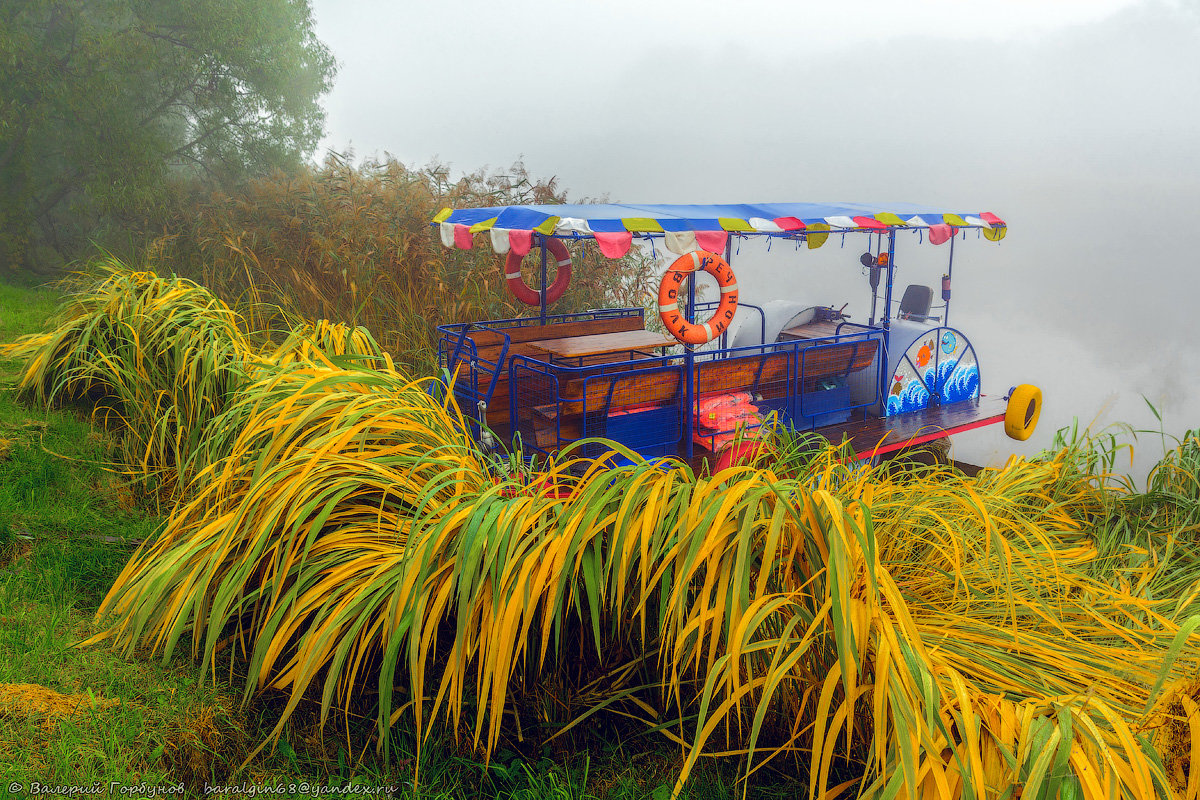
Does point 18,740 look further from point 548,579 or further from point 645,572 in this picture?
point 645,572

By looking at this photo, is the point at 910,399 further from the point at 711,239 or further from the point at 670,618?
the point at 670,618

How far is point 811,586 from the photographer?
8.91 ft

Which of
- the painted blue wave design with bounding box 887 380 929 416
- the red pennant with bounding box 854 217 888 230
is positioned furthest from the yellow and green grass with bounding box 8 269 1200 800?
the painted blue wave design with bounding box 887 380 929 416

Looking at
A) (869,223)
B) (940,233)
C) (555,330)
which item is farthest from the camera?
(940,233)

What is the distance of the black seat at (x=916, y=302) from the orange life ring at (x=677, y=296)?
12.1ft

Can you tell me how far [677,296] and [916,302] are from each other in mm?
4394

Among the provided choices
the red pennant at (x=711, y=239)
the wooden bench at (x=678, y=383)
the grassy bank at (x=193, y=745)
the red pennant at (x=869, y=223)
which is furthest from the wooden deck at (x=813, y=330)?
the grassy bank at (x=193, y=745)

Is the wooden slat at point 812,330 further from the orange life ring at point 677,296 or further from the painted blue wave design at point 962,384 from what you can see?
the orange life ring at point 677,296

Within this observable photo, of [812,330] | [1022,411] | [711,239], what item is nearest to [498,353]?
[711,239]

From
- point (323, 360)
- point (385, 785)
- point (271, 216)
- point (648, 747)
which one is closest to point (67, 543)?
point (323, 360)

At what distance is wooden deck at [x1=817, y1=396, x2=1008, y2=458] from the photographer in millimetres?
7199

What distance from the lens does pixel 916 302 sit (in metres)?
9.01

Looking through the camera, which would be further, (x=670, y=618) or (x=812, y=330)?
(x=812, y=330)

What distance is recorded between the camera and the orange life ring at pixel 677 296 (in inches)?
226
